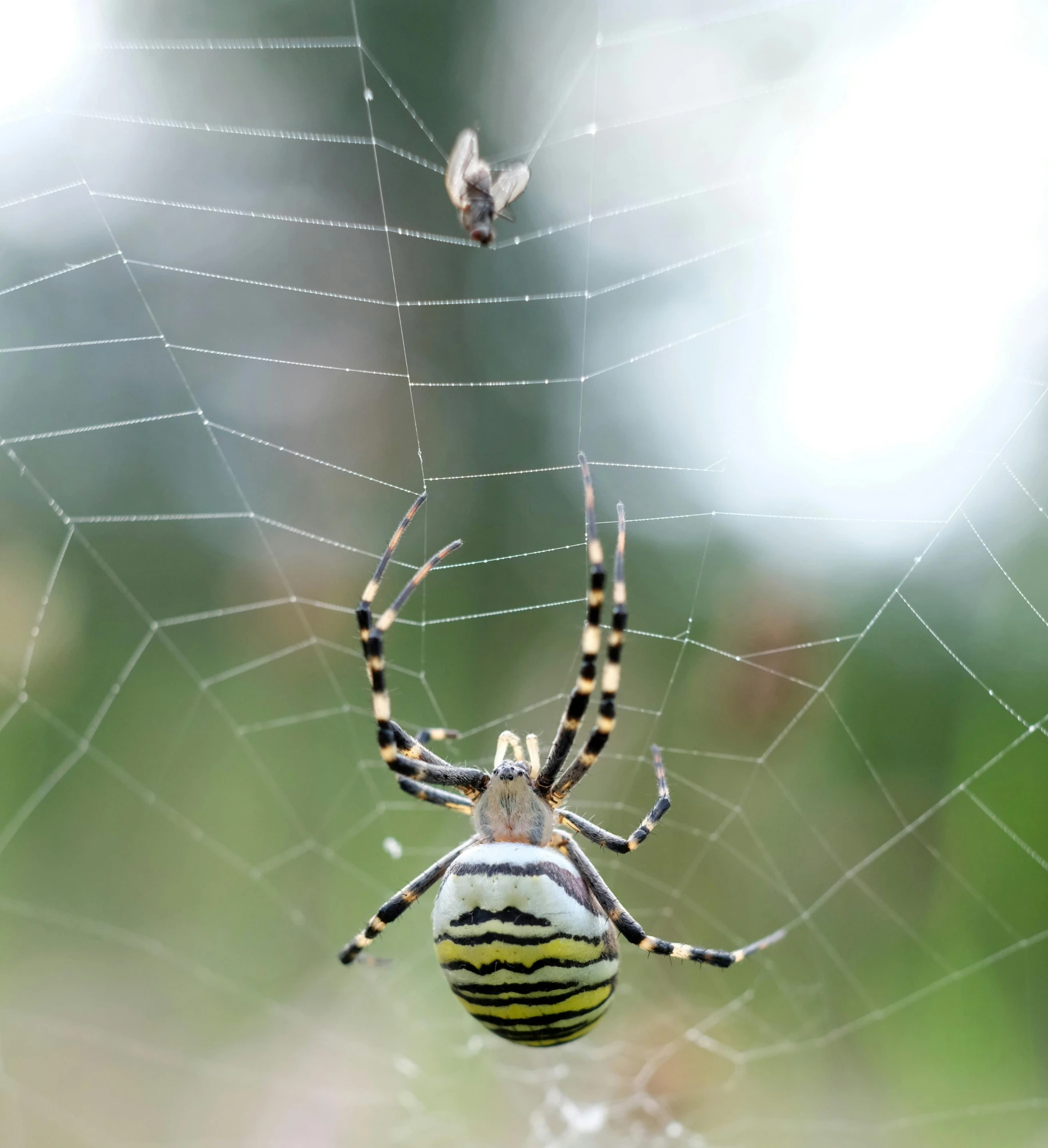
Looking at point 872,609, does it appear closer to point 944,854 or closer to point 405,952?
point 944,854

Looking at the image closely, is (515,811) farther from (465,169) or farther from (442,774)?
(465,169)

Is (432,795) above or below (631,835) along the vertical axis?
above

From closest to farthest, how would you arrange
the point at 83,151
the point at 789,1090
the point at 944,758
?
the point at 83,151 → the point at 944,758 → the point at 789,1090

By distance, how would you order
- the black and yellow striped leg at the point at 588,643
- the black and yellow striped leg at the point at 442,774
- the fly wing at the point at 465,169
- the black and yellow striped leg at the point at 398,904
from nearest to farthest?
1. the black and yellow striped leg at the point at 588,643
2. the fly wing at the point at 465,169
3. the black and yellow striped leg at the point at 442,774
4. the black and yellow striped leg at the point at 398,904

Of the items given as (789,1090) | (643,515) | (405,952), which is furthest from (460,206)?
(789,1090)

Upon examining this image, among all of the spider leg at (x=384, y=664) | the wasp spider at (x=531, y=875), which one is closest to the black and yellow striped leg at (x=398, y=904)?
the wasp spider at (x=531, y=875)

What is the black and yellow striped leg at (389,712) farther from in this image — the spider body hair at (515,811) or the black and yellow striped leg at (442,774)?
the spider body hair at (515,811)

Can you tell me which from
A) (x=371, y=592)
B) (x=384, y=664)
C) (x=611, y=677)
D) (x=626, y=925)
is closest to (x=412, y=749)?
(x=384, y=664)
